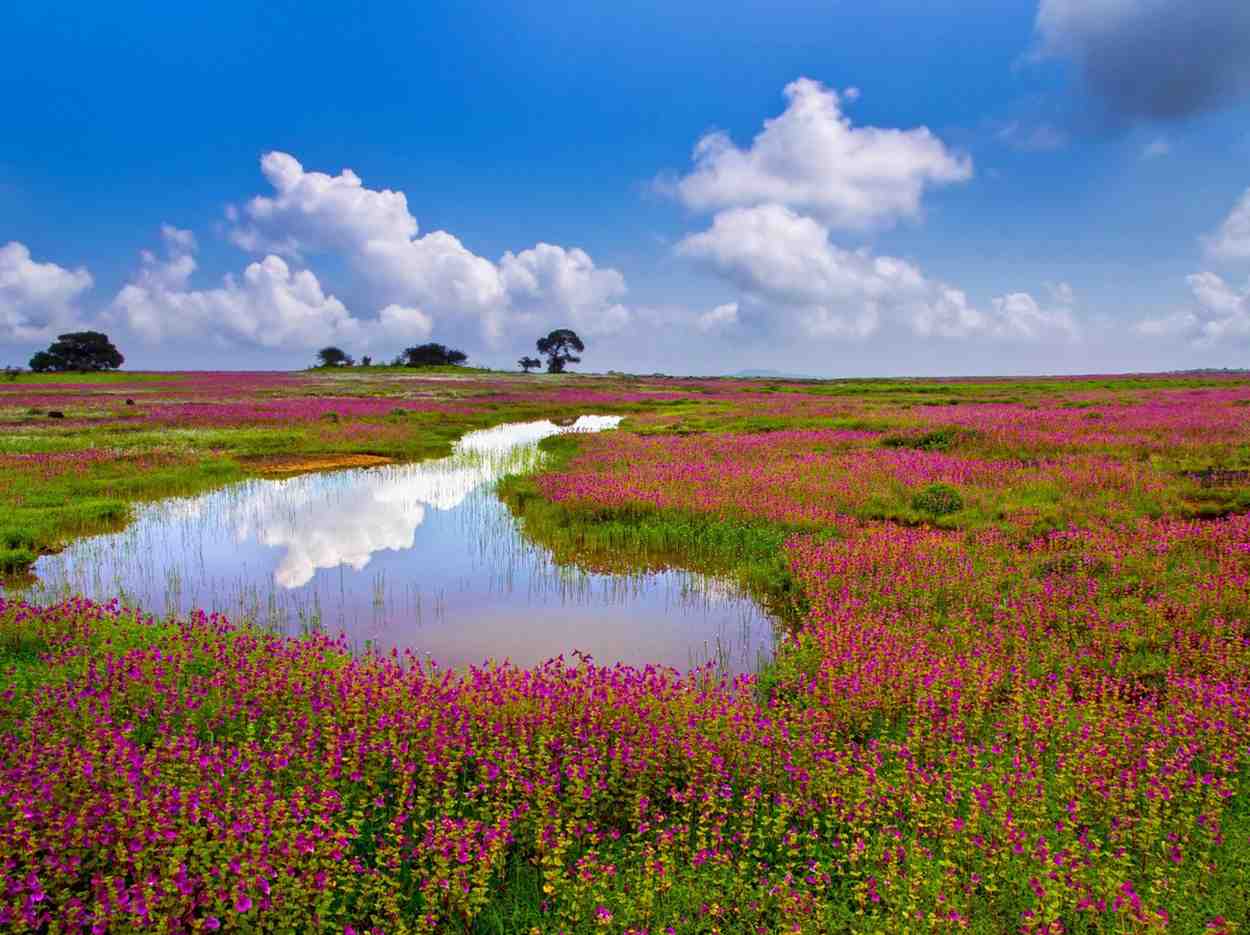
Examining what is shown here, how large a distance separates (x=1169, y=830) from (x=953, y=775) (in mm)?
1409

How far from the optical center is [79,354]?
321 ft

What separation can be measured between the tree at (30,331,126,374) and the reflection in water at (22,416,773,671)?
102712 mm

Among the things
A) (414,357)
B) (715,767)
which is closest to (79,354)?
(414,357)

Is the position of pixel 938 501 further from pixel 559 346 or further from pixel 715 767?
pixel 559 346

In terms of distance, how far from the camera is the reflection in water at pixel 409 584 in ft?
31.8

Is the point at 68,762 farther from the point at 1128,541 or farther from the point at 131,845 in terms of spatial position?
the point at 1128,541

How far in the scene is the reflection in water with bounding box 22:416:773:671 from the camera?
9688 millimetres

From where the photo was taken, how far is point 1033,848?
4.54m

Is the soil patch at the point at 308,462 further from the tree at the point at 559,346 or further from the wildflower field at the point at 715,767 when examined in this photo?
the tree at the point at 559,346

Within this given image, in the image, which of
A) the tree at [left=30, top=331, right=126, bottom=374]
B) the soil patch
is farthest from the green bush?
the tree at [left=30, top=331, right=126, bottom=374]

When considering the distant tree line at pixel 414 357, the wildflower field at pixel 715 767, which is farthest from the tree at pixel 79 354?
the wildflower field at pixel 715 767

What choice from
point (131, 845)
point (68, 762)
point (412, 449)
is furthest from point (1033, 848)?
point (412, 449)

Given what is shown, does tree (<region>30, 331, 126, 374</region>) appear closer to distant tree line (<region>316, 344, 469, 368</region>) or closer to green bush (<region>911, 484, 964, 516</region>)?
distant tree line (<region>316, 344, 469, 368</region>)

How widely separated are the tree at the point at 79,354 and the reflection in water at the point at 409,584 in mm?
102712
